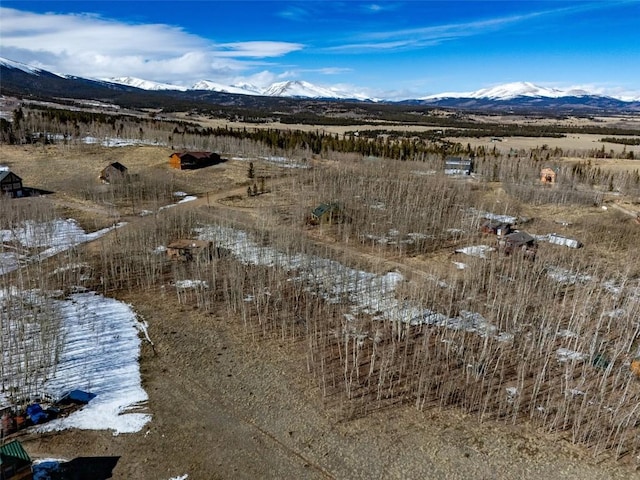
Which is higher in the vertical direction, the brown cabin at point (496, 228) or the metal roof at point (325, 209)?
the metal roof at point (325, 209)

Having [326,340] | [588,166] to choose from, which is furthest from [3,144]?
[588,166]

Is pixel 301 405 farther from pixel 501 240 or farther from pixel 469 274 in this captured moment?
pixel 501 240

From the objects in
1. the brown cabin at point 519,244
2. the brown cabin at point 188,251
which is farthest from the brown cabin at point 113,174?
the brown cabin at point 519,244

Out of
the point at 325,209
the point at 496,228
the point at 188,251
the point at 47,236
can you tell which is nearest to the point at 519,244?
the point at 496,228

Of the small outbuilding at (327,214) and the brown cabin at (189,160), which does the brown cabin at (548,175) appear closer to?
the small outbuilding at (327,214)

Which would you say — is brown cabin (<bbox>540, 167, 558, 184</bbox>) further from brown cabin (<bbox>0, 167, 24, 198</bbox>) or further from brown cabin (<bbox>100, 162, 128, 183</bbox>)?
brown cabin (<bbox>0, 167, 24, 198</bbox>)

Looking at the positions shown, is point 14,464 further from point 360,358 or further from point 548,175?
point 548,175
